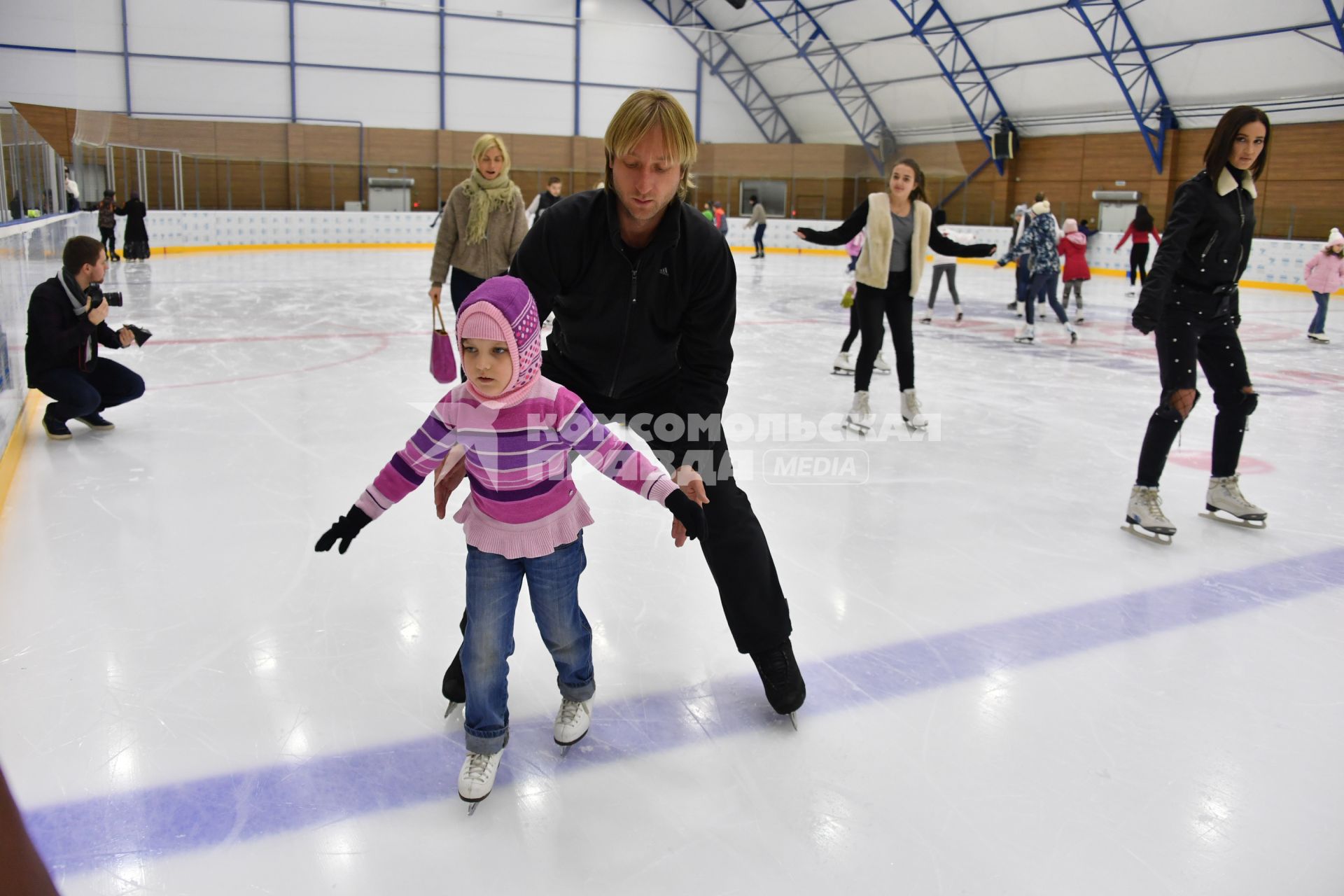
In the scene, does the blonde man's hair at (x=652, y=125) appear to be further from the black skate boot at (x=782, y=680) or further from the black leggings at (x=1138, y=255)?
the black leggings at (x=1138, y=255)

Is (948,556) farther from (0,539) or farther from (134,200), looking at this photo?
(134,200)

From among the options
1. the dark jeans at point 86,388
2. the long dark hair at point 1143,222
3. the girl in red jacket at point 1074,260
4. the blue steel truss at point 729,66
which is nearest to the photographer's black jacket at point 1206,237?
the dark jeans at point 86,388

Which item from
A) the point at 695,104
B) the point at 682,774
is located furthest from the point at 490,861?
the point at 695,104

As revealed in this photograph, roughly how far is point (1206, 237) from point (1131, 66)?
19073mm

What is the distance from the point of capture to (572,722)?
6.62 ft

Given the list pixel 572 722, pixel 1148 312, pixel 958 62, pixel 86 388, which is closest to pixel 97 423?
pixel 86 388

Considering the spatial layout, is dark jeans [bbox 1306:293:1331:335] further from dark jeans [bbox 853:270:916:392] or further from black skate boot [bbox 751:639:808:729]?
black skate boot [bbox 751:639:808:729]

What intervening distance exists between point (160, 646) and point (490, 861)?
124cm

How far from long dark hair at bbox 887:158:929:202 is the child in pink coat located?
5.96 meters

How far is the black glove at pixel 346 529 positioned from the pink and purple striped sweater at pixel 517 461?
0.06 ft

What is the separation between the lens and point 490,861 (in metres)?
1.63

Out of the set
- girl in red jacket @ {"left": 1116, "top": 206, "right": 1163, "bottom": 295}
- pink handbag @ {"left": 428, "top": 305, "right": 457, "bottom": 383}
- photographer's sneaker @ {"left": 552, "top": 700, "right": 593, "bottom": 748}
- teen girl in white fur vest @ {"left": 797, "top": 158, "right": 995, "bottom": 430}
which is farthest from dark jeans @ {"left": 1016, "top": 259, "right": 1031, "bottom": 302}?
photographer's sneaker @ {"left": 552, "top": 700, "right": 593, "bottom": 748}

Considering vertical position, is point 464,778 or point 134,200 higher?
point 134,200

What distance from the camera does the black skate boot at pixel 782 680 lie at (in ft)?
6.89
